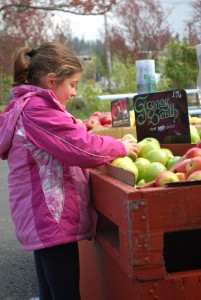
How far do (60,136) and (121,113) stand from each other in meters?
1.63

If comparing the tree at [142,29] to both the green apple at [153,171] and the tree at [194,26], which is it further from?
the green apple at [153,171]

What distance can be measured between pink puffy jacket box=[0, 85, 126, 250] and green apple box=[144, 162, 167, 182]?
15 centimetres

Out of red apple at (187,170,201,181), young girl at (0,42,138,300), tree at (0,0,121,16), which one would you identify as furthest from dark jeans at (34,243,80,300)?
tree at (0,0,121,16)

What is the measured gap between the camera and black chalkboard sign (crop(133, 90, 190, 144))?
10.2 feet

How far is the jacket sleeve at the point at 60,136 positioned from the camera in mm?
2414

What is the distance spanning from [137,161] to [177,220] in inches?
29.0

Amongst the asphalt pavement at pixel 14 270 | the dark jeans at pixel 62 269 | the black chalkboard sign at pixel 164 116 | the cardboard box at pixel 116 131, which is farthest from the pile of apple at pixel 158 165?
the asphalt pavement at pixel 14 270

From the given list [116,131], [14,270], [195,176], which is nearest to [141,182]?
[195,176]

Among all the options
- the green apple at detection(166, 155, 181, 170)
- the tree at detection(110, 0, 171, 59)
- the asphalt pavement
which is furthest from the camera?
the tree at detection(110, 0, 171, 59)

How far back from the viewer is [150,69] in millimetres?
5484

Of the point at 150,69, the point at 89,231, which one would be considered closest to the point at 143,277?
the point at 89,231

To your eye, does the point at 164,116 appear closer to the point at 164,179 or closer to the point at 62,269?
the point at 164,179

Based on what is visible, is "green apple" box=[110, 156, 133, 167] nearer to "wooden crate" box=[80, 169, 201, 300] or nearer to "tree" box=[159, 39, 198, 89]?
"wooden crate" box=[80, 169, 201, 300]

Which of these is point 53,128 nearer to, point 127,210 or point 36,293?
point 127,210
